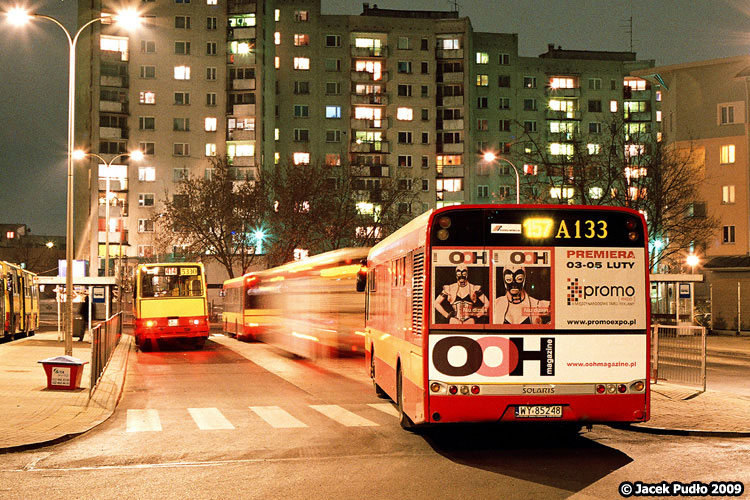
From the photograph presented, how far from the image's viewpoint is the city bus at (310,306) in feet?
78.4

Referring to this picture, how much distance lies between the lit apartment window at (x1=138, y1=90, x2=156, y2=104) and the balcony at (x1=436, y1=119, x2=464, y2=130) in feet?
97.6

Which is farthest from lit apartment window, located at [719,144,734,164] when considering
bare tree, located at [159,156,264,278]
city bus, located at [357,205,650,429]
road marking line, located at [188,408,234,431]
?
city bus, located at [357,205,650,429]

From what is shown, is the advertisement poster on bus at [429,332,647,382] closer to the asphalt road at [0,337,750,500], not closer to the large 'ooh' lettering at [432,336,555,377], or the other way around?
the large 'ooh' lettering at [432,336,555,377]

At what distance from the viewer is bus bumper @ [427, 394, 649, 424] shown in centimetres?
1083

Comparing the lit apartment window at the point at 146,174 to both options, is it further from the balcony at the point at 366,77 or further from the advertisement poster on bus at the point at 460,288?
the advertisement poster on bus at the point at 460,288

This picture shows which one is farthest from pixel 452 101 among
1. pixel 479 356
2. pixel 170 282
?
pixel 479 356

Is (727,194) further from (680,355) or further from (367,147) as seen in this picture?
(680,355)

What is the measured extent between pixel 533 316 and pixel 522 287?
1.18 ft

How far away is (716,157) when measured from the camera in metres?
62.2

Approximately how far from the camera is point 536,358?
11.0 meters

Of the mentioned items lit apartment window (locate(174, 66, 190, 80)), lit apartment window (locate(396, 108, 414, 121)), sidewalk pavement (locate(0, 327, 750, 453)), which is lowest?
sidewalk pavement (locate(0, 327, 750, 453))

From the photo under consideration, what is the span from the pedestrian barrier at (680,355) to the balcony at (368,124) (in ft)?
263

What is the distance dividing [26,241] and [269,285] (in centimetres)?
15656

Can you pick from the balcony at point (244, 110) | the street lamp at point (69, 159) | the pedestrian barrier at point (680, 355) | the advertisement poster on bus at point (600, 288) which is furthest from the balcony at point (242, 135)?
the advertisement poster on bus at point (600, 288)
